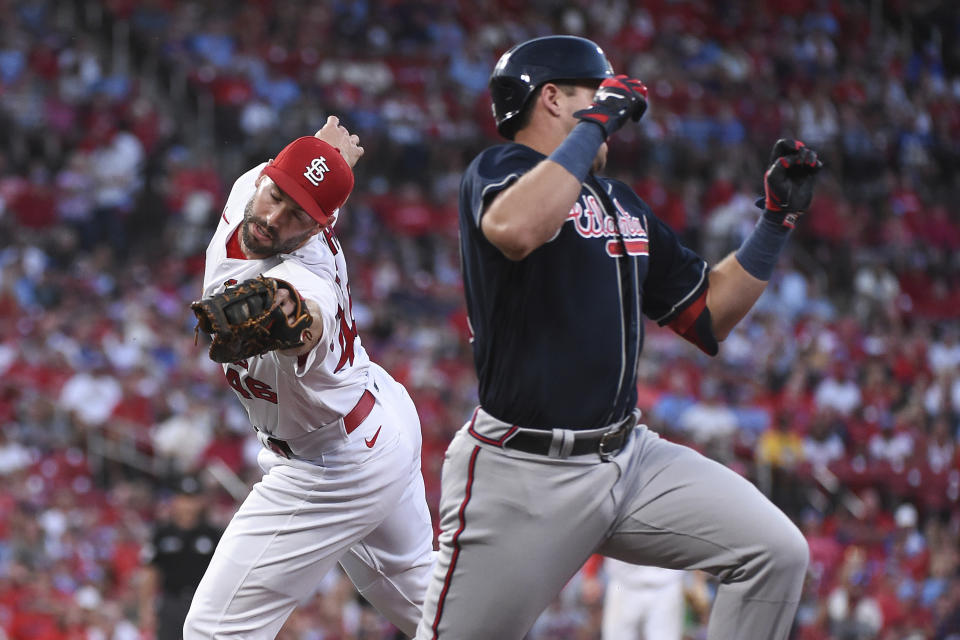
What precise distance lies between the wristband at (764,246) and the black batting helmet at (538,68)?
0.69 meters

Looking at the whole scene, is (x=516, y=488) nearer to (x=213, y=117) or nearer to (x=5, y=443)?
(x=5, y=443)

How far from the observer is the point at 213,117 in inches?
615

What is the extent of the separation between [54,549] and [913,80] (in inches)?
627

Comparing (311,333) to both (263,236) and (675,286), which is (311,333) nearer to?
(263,236)

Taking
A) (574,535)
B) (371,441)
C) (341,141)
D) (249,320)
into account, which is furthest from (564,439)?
(341,141)

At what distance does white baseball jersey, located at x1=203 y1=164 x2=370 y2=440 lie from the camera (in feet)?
12.9

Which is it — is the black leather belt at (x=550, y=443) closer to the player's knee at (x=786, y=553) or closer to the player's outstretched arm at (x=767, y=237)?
the player's knee at (x=786, y=553)

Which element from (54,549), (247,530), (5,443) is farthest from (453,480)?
(5,443)

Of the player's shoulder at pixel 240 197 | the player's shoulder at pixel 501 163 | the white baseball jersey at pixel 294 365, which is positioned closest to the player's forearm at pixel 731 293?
the player's shoulder at pixel 501 163

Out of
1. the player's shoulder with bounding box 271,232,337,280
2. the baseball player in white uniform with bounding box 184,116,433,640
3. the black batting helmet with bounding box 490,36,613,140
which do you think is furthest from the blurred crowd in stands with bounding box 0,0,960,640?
the black batting helmet with bounding box 490,36,613,140

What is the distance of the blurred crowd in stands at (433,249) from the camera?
10.5 meters

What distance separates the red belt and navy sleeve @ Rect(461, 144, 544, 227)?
1.19m

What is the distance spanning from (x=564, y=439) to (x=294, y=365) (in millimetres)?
926

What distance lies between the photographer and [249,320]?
324cm
